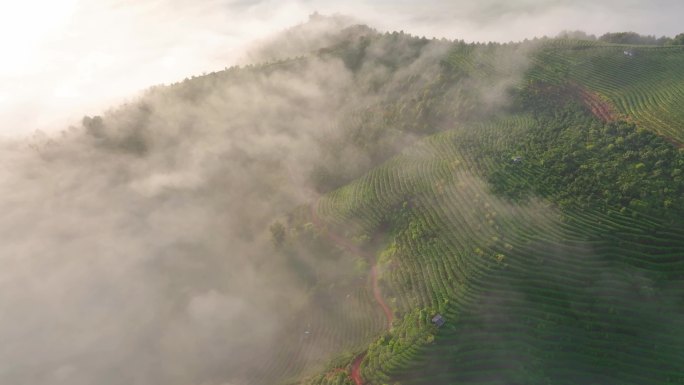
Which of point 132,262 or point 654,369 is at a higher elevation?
point 132,262

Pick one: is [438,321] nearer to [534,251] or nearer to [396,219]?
[534,251]

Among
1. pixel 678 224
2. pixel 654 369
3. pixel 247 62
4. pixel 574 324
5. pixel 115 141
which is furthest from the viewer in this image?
pixel 247 62

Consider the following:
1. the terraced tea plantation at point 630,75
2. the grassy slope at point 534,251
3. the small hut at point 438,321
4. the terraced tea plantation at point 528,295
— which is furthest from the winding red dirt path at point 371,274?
the terraced tea plantation at point 630,75

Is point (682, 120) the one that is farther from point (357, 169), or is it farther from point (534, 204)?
point (357, 169)

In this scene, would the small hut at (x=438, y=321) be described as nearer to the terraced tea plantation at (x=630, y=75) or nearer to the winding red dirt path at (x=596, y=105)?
the terraced tea plantation at (x=630, y=75)

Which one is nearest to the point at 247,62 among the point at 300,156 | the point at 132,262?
A: the point at 300,156

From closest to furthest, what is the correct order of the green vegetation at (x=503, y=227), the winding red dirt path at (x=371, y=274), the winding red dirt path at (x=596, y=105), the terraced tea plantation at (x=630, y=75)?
1. the green vegetation at (x=503, y=227)
2. the winding red dirt path at (x=371, y=274)
3. the terraced tea plantation at (x=630, y=75)
4. the winding red dirt path at (x=596, y=105)
